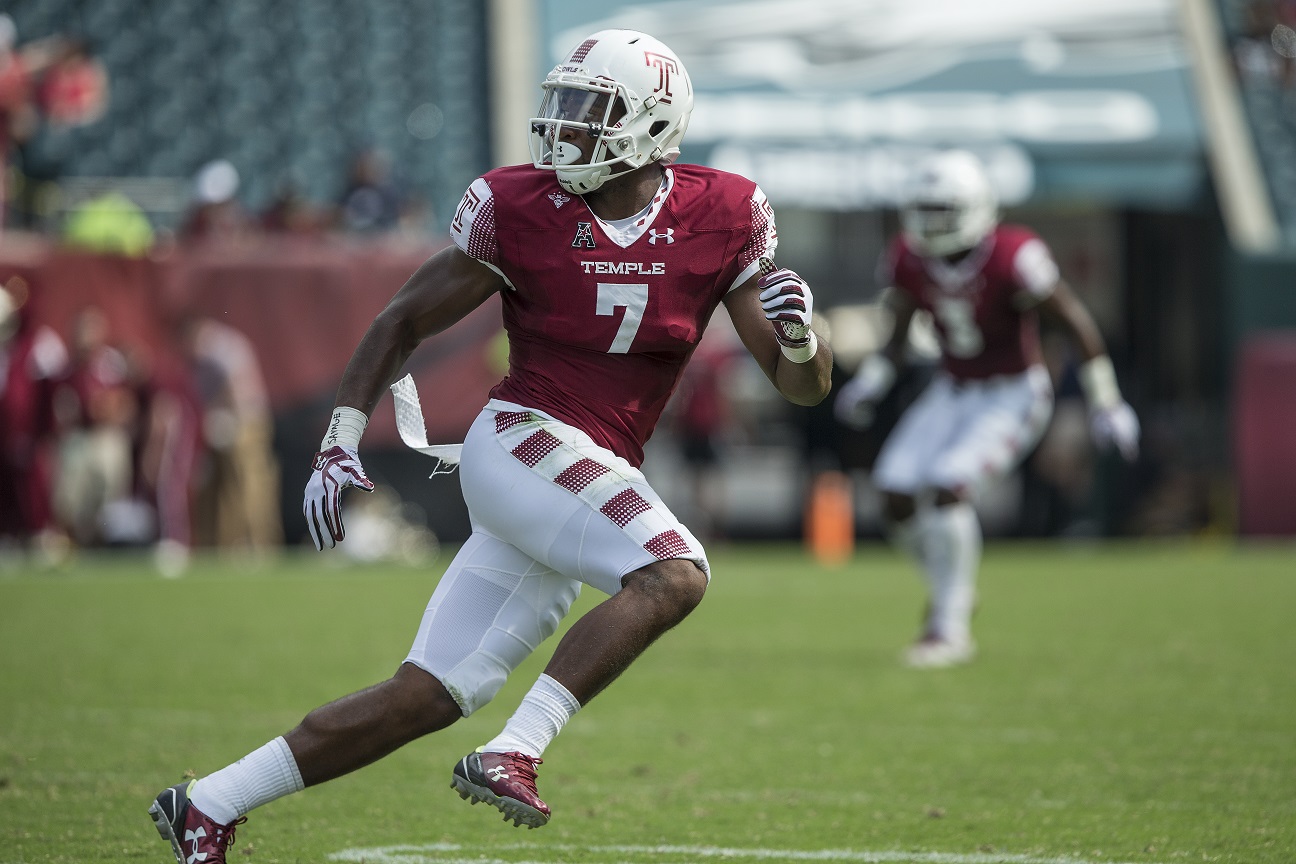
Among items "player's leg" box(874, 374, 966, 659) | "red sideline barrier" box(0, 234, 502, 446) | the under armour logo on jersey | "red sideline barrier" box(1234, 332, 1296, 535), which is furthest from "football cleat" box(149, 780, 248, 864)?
"red sideline barrier" box(1234, 332, 1296, 535)

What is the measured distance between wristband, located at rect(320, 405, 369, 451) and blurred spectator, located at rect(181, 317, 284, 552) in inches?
388

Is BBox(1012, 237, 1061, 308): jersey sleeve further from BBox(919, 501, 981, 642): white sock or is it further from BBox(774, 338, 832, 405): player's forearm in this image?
BBox(774, 338, 832, 405): player's forearm

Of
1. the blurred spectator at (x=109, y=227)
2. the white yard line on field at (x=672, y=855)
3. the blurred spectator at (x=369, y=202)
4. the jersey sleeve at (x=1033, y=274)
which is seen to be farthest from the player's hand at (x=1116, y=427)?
the blurred spectator at (x=369, y=202)

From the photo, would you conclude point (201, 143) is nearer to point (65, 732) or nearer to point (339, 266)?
point (339, 266)

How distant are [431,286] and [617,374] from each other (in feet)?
1.45

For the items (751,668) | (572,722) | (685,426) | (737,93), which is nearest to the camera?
(572,722)

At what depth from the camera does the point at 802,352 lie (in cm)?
364

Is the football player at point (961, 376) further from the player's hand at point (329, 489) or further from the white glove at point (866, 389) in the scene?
the player's hand at point (329, 489)

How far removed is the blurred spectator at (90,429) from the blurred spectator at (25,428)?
124mm

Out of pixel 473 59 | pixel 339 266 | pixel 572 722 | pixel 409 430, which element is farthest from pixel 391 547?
pixel 409 430

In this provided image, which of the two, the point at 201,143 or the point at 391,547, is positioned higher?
the point at 201,143

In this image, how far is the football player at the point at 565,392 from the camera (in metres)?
3.45

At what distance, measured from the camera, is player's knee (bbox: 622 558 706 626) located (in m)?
3.44

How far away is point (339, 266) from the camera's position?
46.6ft
